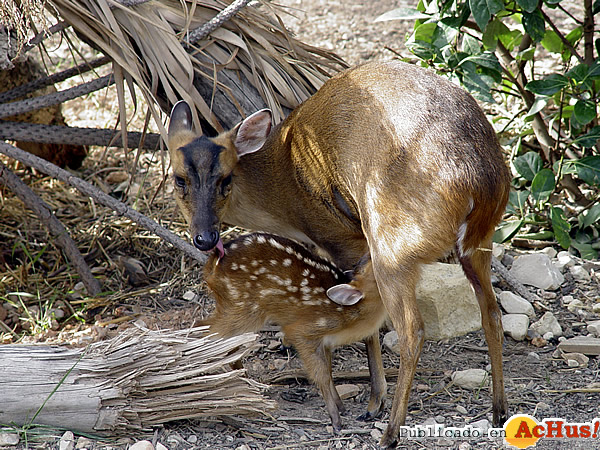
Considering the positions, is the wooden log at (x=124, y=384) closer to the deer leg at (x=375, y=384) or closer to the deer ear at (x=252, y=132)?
the deer leg at (x=375, y=384)

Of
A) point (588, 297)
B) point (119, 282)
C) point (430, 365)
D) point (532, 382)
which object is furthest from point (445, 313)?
point (119, 282)

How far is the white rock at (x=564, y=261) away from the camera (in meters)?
5.10

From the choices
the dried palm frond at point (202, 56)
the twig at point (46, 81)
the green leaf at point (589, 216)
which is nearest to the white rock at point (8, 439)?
the dried palm frond at point (202, 56)

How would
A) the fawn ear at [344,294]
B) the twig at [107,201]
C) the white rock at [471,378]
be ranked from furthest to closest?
the twig at [107,201] < the white rock at [471,378] < the fawn ear at [344,294]

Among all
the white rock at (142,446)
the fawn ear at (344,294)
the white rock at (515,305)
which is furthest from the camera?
the white rock at (515,305)

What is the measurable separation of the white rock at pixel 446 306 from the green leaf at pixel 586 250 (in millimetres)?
1064

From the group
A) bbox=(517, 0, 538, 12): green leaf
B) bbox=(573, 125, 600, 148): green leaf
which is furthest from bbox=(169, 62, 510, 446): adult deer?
bbox=(573, 125, 600, 148): green leaf

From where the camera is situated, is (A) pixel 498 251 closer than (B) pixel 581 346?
No

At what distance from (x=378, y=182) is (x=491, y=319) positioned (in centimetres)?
86

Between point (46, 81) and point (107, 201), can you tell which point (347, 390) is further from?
point (46, 81)

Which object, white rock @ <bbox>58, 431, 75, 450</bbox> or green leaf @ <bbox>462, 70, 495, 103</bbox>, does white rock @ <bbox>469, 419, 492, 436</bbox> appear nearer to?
white rock @ <bbox>58, 431, 75, 450</bbox>

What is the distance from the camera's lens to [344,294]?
391cm

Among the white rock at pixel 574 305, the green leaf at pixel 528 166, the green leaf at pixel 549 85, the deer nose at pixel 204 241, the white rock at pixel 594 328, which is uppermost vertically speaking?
the green leaf at pixel 549 85

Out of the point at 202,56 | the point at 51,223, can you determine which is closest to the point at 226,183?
the point at 202,56
